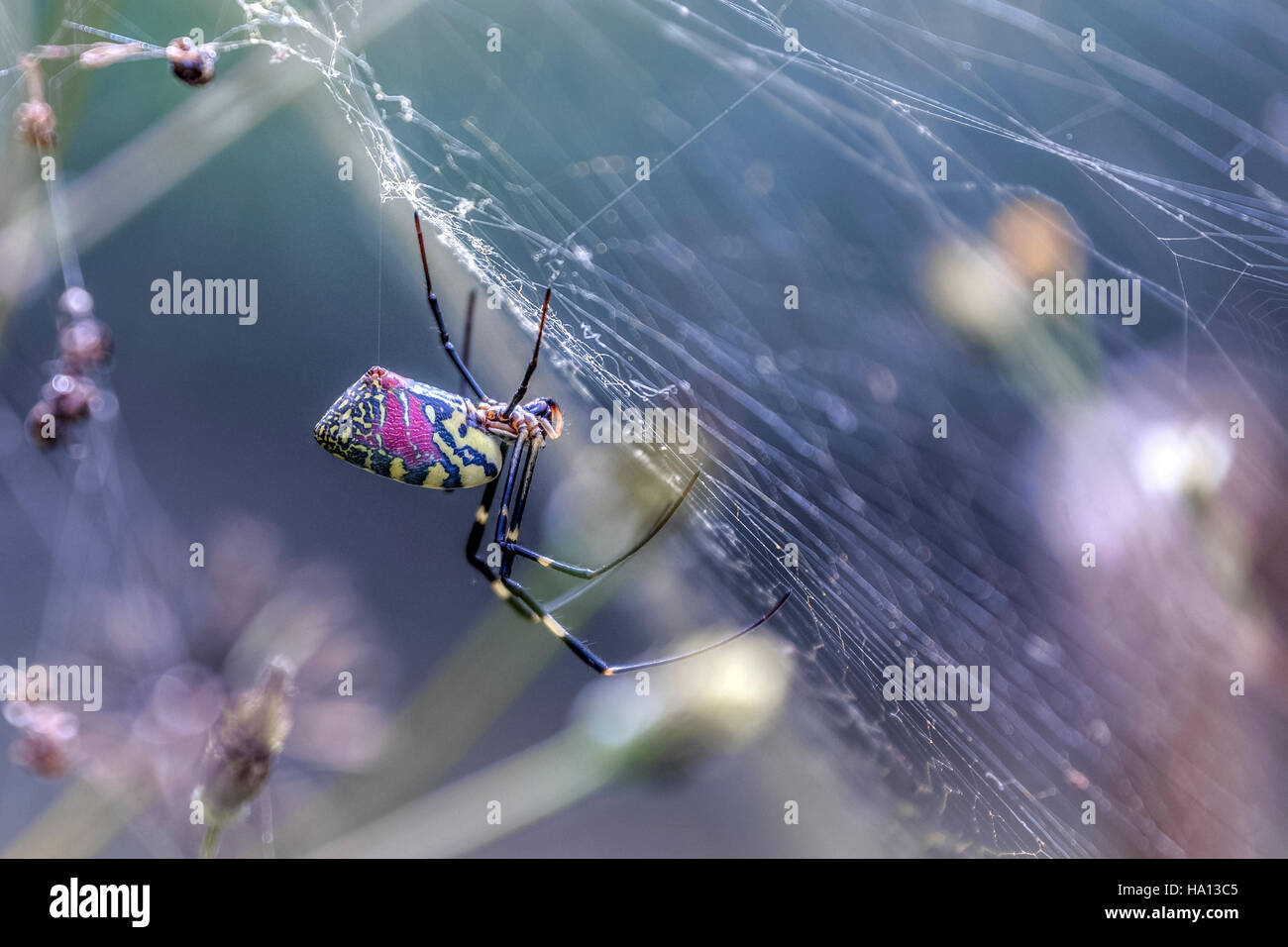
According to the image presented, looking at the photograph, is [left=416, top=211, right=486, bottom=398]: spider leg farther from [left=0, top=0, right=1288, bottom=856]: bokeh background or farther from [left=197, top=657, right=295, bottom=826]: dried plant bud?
[left=197, top=657, right=295, bottom=826]: dried plant bud

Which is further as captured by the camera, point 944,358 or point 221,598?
point 944,358

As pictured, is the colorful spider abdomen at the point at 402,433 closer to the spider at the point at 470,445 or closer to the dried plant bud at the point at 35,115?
the spider at the point at 470,445

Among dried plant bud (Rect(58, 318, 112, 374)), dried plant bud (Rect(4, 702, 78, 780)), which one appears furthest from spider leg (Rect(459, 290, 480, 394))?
dried plant bud (Rect(4, 702, 78, 780))


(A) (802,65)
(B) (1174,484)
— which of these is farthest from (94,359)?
(B) (1174,484)

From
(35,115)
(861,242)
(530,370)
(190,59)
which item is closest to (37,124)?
(35,115)

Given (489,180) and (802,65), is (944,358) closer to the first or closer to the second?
(802,65)

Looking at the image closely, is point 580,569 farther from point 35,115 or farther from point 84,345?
point 35,115

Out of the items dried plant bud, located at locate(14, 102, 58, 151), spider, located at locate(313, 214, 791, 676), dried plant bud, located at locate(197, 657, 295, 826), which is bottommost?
dried plant bud, located at locate(197, 657, 295, 826)
